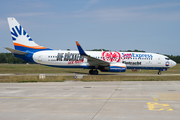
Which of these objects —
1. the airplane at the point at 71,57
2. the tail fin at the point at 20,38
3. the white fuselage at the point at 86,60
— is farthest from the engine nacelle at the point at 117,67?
the tail fin at the point at 20,38

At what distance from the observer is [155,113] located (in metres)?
9.18

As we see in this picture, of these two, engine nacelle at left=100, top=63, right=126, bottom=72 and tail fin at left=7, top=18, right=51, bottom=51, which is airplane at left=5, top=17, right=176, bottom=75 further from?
engine nacelle at left=100, top=63, right=126, bottom=72

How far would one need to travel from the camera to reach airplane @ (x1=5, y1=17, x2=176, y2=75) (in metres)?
36.7

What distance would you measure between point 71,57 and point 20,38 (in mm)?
9365

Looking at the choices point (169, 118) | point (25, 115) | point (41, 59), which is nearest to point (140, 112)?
point (169, 118)

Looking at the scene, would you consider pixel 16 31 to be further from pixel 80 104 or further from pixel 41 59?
pixel 80 104

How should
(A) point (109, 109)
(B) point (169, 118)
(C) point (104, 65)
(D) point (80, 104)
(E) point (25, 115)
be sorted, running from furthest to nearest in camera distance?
(C) point (104, 65)
(D) point (80, 104)
(A) point (109, 109)
(E) point (25, 115)
(B) point (169, 118)

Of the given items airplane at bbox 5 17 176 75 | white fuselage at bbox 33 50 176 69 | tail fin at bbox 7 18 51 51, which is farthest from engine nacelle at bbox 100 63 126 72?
tail fin at bbox 7 18 51 51

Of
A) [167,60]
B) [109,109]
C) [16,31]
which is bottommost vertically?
[109,109]

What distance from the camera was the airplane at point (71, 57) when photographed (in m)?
36.7

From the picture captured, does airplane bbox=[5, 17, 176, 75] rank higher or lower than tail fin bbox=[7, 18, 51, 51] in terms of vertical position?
lower

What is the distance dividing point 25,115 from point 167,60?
33919 mm

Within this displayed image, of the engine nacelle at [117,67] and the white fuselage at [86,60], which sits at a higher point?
the white fuselage at [86,60]

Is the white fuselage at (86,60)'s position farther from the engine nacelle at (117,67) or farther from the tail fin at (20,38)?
the engine nacelle at (117,67)
